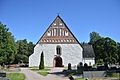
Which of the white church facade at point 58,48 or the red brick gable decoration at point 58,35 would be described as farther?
the red brick gable decoration at point 58,35

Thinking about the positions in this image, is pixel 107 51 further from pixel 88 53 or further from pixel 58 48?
pixel 58 48

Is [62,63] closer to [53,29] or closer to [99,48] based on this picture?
[53,29]

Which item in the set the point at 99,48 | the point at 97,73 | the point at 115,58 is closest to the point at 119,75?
the point at 97,73

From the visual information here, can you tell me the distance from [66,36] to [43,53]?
283 inches

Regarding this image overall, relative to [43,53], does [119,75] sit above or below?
below

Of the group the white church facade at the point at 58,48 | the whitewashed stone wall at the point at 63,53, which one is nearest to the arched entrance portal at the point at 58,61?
the white church facade at the point at 58,48

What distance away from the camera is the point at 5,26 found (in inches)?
1930

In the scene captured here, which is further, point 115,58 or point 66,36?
point 115,58

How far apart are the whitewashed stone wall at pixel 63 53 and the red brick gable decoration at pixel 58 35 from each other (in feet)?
3.28

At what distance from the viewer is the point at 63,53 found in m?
58.7

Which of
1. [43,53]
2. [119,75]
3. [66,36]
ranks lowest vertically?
[119,75]

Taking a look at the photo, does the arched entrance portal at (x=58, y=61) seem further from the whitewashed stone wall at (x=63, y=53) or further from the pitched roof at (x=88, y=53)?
the pitched roof at (x=88, y=53)

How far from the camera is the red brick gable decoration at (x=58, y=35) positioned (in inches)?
2312

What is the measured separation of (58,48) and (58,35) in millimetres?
3263
